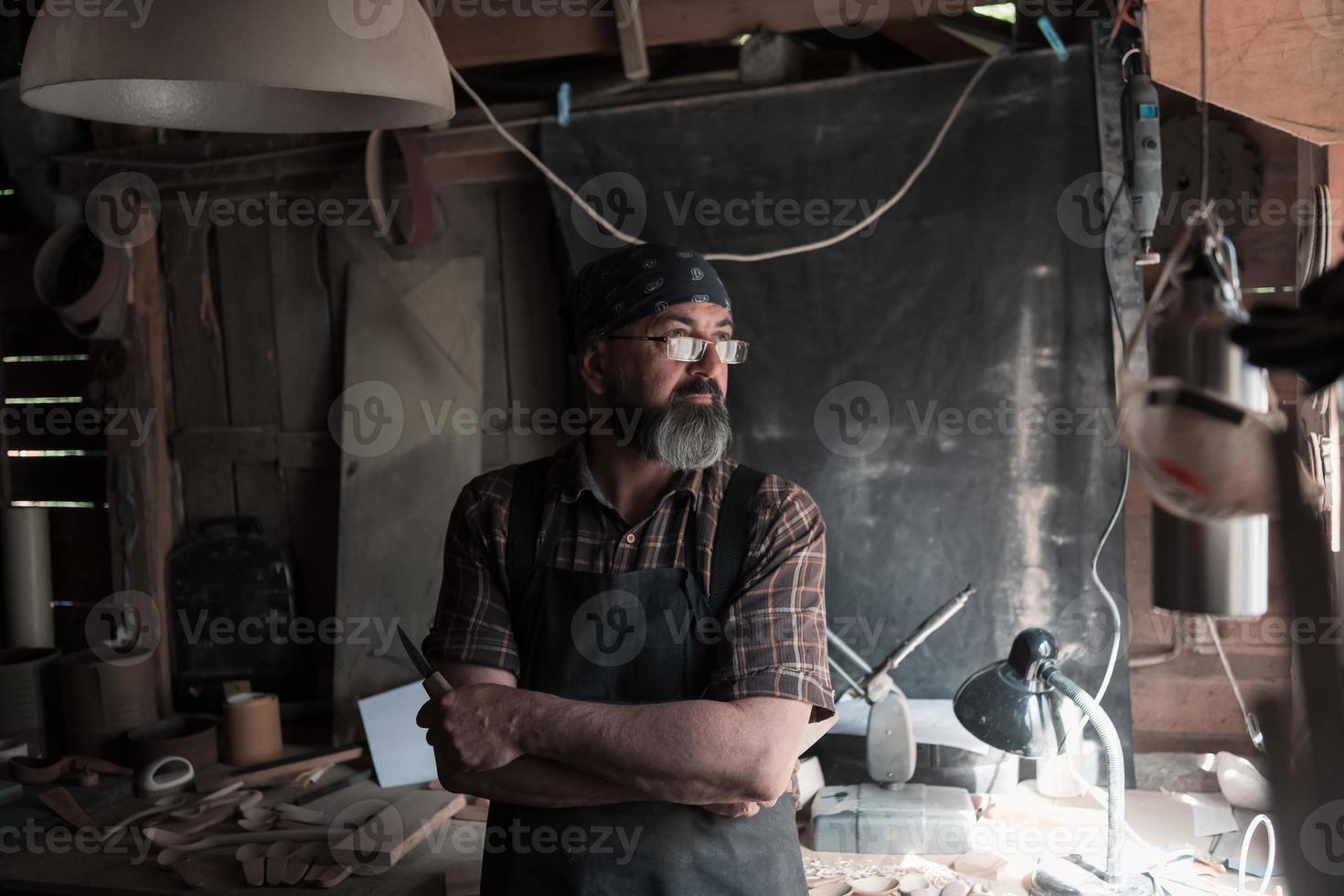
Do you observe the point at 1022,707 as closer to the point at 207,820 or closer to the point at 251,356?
the point at 207,820

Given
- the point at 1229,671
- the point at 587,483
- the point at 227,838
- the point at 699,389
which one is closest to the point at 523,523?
the point at 587,483

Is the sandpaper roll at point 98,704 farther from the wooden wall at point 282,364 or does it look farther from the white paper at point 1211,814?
the white paper at point 1211,814

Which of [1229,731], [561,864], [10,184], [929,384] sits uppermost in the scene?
[10,184]

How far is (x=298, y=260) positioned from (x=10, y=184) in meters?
1.12

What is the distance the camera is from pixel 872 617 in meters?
3.09

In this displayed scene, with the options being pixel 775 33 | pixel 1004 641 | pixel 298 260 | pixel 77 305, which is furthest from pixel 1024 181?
pixel 77 305

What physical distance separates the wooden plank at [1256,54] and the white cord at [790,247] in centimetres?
110

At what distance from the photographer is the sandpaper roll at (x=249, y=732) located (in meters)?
3.27

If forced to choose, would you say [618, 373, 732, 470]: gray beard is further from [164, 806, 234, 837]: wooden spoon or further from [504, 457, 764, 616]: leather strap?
[164, 806, 234, 837]: wooden spoon

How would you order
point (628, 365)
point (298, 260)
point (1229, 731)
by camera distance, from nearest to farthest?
point (628, 365)
point (1229, 731)
point (298, 260)

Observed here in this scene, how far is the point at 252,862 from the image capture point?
2.55 metres

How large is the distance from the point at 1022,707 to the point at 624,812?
0.89 m

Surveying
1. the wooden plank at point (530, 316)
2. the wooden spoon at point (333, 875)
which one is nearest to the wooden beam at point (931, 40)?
the wooden plank at point (530, 316)

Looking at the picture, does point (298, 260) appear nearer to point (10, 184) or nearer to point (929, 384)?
point (10, 184)
